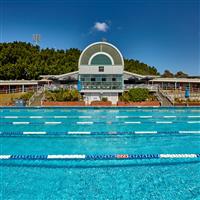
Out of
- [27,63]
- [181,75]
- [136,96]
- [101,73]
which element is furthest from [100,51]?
[181,75]

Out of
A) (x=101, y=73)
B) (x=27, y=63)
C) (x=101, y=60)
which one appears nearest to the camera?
(x=101, y=73)

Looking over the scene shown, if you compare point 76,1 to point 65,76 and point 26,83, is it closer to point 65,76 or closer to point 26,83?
point 65,76

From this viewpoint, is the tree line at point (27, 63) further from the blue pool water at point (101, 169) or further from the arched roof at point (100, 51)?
the blue pool water at point (101, 169)

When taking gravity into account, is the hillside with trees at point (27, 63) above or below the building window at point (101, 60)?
above

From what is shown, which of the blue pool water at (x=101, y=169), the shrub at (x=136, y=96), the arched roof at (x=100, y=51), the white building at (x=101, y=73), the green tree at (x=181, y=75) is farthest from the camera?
the green tree at (x=181, y=75)

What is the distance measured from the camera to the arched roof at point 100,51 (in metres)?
24.6

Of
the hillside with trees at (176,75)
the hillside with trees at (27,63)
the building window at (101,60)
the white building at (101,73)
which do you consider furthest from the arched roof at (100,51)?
the hillside with trees at (176,75)

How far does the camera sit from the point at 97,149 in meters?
8.42

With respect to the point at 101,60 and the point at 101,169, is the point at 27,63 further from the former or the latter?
the point at 101,169

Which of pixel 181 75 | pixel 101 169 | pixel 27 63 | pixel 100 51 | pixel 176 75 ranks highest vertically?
pixel 176 75

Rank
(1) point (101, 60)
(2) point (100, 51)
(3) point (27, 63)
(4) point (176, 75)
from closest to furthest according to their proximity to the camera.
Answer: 1. (1) point (101, 60)
2. (2) point (100, 51)
3. (3) point (27, 63)
4. (4) point (176, 75)

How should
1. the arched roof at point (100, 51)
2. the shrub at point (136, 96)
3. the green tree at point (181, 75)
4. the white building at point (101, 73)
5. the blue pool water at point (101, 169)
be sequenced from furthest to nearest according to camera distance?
the green tree at point (181, 75) < the arched roof at point (100, 51) < the white building at point (101, 73) < the shrub at point (136, 96) < the blue pool water at point (101, 169)

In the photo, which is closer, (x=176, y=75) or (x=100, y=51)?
(x=100, y=51)

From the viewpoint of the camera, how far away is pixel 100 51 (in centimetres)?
2480
